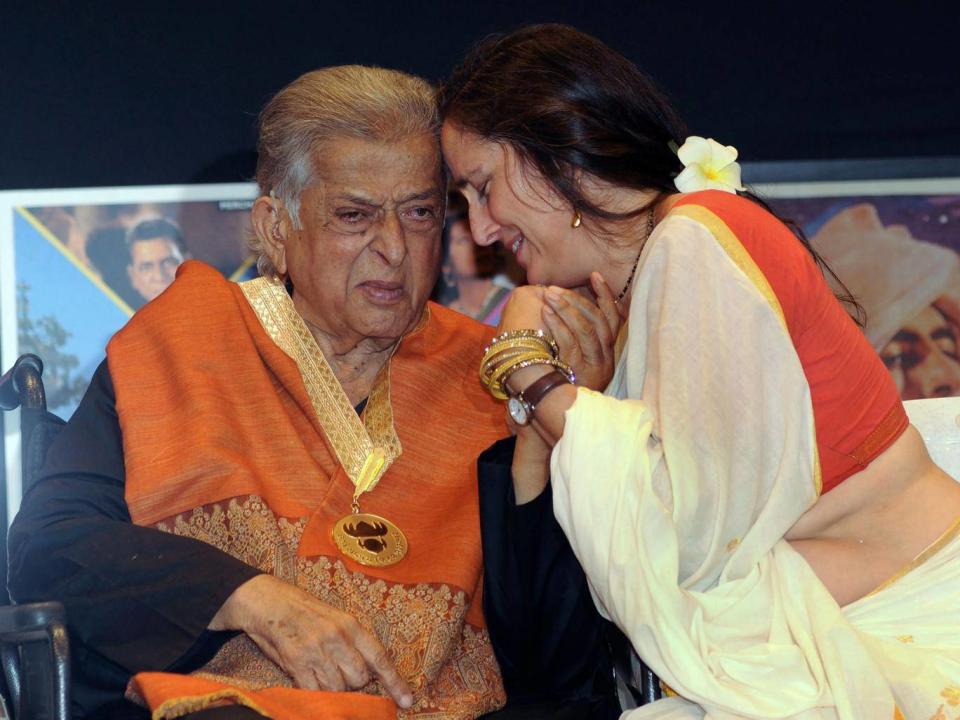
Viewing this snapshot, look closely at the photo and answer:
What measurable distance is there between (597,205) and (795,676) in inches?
38.3

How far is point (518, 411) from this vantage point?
2.49 metres

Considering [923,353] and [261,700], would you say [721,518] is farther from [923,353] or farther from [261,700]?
[923,353]

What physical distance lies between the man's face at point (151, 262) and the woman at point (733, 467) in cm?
144

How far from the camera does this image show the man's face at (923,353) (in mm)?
3885

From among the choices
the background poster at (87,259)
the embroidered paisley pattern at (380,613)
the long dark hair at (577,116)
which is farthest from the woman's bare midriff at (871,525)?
the background poster at (87,259)

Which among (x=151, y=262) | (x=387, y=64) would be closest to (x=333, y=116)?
(x=387, y=64)

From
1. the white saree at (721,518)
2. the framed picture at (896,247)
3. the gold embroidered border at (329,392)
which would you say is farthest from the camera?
the framed picture at (896,247)

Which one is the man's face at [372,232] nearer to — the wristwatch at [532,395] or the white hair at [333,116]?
the white hair at [333,116]

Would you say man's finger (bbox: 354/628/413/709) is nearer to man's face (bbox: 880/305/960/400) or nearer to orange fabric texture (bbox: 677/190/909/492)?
orange fabric texture (bbox: 677/190/909/492)

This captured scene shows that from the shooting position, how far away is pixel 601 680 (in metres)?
2.83

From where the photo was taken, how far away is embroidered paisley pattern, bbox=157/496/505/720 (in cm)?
261

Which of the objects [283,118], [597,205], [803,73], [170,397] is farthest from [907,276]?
[170,397]

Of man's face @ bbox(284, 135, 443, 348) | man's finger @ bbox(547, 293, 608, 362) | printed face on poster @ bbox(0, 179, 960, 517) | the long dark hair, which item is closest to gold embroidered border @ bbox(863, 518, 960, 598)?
the long dark hair

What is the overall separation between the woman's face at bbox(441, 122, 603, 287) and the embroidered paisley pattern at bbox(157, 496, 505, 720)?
68cm
